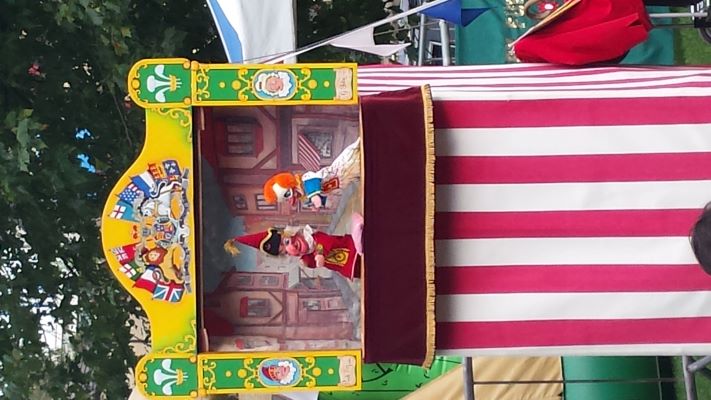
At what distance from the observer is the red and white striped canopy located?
2.49m

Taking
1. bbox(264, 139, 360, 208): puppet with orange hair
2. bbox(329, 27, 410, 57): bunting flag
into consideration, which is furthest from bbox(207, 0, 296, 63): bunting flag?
bbox(264, 139, 360, 208): puppet with orange hair

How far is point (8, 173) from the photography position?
4.31 metres

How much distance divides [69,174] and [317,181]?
2.42 meters

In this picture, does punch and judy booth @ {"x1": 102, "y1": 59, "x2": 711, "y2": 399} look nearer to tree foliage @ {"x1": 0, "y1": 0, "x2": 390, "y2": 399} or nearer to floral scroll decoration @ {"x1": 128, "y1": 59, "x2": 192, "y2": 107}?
floral scroll decoration @ {"x1": 128, "y1": 59, "x2": 192, "y2": 107}

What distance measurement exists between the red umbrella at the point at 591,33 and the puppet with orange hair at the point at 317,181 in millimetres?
833

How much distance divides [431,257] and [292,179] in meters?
0.53

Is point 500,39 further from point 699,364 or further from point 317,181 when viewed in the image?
point 317,181

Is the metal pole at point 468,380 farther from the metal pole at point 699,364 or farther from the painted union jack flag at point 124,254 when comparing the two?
the painted union jack flag at point 124,254

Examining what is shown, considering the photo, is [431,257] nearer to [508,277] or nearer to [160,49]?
[508,277]

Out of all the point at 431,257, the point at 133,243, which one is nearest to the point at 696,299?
the point at 431,257

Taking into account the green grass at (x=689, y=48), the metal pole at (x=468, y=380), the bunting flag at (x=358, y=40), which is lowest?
the metal pole at (x=468, y=380)

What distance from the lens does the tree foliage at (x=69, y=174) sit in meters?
4.57

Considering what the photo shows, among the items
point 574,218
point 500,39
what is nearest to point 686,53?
point 500,39


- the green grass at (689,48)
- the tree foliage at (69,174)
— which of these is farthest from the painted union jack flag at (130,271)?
the green grass at (689,48)
